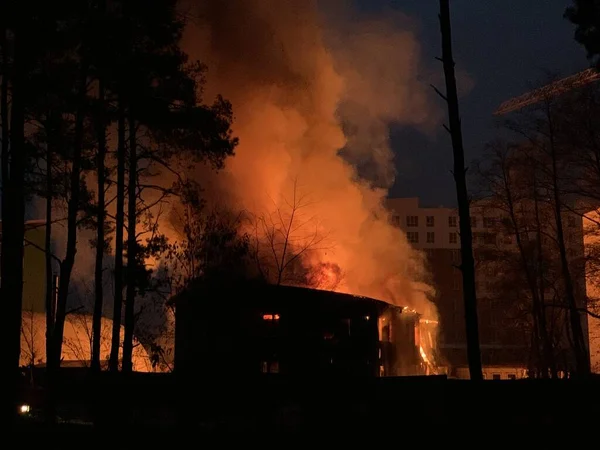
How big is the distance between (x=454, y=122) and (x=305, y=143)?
1038 inches

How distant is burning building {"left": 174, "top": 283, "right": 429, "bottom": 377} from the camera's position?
23.0 metres

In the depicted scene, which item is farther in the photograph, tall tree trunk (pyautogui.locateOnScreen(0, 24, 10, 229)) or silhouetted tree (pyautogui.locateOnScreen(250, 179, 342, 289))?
silhouetted tree (pyautogui.locateOnScreen(250, 179, 342, 289))

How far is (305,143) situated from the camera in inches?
Result: 1508

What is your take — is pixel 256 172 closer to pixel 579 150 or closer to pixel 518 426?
pixel 579 150

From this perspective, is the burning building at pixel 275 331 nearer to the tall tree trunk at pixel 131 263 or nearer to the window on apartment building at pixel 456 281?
the tall tree trunk at pixel 131 263

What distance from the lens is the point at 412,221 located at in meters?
85.9

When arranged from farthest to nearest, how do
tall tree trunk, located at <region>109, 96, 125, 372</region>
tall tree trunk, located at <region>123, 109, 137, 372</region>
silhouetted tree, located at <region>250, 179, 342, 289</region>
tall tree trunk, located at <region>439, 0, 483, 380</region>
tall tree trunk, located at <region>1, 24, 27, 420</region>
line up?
1. silhouetted tree, located at <region>250, 179, 342, 289</region>
2. tall tree trunk, located at <region>109, 96, 125, 372</region>
3. tall tree trunk, located at <region>123, 109, 137, 372</region>
4. tall tree trunk, located at <region>439, 0, 483, 380</region>
5. tall tree trunk, located at <region>1, 24, 27, 420</region>

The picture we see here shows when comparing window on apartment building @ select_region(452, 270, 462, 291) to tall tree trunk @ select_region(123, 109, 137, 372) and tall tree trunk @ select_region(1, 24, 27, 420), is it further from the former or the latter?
tall tree trunk @ select_region(1, 24, 27, 420)

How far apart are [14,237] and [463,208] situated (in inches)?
284

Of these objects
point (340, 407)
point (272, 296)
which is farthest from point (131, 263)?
point (272, 296)

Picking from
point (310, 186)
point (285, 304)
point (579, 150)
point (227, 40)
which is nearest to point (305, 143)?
point (310, 186)

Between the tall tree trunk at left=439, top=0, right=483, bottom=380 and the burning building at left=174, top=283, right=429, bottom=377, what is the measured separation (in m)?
10.2

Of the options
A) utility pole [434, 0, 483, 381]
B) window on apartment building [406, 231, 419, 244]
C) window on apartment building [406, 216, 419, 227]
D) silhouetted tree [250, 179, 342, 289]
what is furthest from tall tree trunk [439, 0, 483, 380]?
window on apartment building [406, 216, 419, 227]

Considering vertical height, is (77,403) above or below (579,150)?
below
